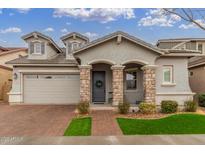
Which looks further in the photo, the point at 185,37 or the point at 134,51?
the point at 185,37

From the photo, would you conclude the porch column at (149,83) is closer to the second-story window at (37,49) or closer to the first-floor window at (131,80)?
the first-floor window at (131,80)

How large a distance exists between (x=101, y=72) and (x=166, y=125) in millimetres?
8671

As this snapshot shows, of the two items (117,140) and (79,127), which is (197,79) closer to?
(79,127)

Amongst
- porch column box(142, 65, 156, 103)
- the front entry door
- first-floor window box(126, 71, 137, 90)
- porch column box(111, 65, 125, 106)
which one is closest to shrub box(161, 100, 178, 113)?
porch column box(142, 65, 156, 103)

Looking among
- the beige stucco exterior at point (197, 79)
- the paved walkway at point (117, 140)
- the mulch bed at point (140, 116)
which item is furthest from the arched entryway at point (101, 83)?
the paved walkway at point (117, 140)

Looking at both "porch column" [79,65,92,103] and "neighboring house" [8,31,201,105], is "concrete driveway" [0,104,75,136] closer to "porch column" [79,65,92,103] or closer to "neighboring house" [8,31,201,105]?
"porch column" [79,65,92,103]

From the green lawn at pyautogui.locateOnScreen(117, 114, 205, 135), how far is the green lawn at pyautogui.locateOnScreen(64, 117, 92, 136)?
4.49 ft

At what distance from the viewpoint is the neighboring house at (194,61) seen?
2017cm

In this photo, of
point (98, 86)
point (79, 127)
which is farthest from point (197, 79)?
point (79, 127)

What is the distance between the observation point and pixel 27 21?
2370cm
